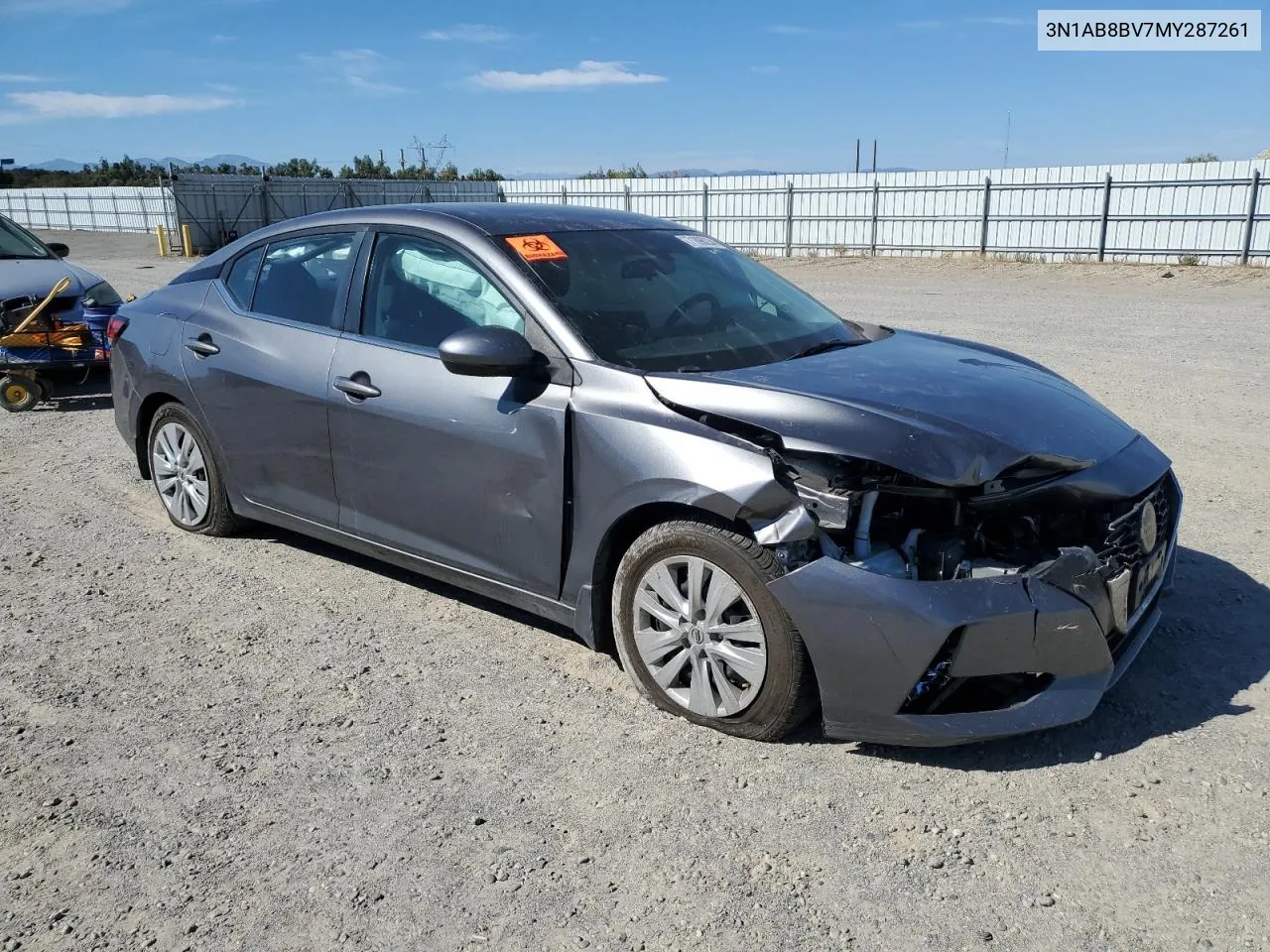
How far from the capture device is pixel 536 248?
4.23 metres

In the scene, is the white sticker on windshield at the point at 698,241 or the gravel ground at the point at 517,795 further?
the white sticker on windshield at the point at 698,241

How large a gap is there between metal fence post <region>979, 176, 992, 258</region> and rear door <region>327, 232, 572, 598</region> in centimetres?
2564

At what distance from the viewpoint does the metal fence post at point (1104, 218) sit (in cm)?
2502

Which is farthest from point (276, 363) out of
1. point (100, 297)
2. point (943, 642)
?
point (100, 297)

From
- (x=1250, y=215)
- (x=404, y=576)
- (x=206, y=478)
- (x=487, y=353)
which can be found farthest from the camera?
(x=1250, y=215)

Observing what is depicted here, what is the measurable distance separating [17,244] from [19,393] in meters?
2.07

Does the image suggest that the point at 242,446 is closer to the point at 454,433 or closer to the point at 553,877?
the point at 454,433

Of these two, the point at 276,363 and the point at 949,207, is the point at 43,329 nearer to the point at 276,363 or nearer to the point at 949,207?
the point at 276,363

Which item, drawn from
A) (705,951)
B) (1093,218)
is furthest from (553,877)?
(1093,218)

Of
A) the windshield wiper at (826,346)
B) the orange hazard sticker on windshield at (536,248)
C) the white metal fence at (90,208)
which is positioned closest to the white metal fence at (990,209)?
the white metal fence at (90,208)

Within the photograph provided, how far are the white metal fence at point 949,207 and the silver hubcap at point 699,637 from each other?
24370 millimetres

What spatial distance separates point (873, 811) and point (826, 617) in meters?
0.59

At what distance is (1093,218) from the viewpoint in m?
25.4

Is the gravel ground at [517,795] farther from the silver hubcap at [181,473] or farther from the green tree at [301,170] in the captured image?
the green tree at [301,170]
